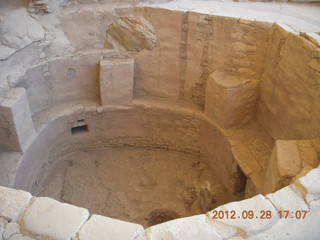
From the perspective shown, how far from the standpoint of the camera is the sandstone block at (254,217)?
2223 millimetres

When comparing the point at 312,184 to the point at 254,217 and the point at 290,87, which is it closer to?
the point at 254,217

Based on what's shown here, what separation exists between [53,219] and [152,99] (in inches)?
127

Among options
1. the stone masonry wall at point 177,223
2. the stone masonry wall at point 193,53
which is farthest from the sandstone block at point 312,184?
the stone masonry wall at point 193,53

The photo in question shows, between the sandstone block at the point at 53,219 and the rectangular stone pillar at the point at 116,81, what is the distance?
2.71 m

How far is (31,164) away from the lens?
14.5ft

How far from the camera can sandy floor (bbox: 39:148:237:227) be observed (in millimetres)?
4543

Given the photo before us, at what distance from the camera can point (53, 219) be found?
227 centimetres

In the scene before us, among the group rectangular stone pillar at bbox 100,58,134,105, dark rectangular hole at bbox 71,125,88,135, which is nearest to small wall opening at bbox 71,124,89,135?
dark rectangular hole at bbox 71,125,88,135

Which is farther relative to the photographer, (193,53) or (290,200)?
(193,53)

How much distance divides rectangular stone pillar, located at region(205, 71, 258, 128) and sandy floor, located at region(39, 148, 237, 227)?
2.98 ft

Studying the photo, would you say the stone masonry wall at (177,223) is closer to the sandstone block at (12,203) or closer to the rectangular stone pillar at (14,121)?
the sandstone block at (12,203)

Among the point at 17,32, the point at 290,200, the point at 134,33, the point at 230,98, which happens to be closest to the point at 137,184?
the point at 230,98

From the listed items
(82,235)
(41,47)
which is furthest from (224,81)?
(82,235)

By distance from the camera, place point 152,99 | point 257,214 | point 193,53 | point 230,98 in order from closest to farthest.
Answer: point 257,214 < point 230,98 < point 193,53 < point 152,99
